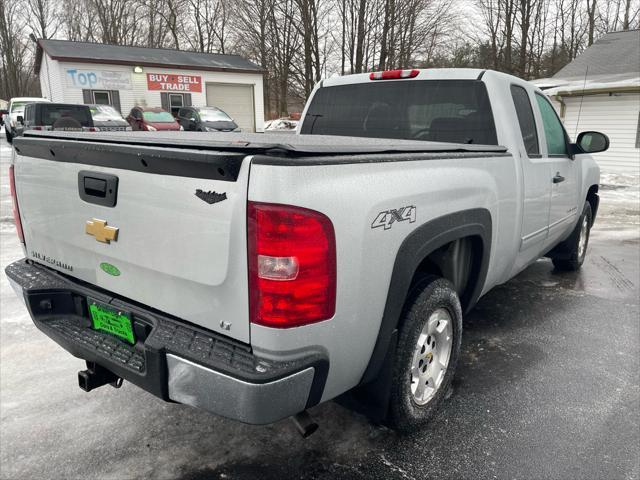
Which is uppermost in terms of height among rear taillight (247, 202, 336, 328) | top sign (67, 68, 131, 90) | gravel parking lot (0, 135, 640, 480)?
top sign (67, 68, 131, 90)

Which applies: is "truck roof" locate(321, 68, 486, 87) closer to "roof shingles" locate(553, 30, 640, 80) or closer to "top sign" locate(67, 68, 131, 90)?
"roof shingles" locate(553, 30, 640, 80)

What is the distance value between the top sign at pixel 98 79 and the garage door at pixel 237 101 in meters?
4.88

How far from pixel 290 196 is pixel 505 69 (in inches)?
1501

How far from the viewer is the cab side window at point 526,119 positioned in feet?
11.5

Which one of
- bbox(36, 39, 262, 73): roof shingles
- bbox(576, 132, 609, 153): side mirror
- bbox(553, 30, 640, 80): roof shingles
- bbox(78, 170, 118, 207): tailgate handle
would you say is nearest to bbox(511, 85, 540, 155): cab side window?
bbox(576, 132, 609, 153): side mirror

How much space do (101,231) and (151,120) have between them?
1941cm

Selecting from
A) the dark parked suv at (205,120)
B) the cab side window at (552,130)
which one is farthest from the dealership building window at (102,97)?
the cab side window at (552,130)

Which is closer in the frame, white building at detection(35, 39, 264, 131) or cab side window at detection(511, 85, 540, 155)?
cab side window at detection(511, 85, 540, 155)

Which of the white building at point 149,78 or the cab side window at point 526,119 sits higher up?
the white building at point 149,78

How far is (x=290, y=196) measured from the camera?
5.40 ft

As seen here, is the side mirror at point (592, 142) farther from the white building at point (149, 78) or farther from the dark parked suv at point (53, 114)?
the white building at point (149, 78)

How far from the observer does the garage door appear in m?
29.4

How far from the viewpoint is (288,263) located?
1697mm

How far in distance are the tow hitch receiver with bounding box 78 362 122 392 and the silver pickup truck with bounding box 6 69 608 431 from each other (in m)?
0.01
